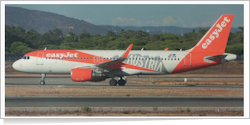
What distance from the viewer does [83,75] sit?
1156 inches

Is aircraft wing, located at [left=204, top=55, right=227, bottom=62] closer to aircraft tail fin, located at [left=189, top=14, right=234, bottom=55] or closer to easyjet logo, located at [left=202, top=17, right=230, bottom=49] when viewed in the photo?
aircraft tail fin, located at [left=189, top=14, right=234, bottom=55]

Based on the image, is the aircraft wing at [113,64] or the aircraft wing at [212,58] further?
the aircraft wing at [212,58]

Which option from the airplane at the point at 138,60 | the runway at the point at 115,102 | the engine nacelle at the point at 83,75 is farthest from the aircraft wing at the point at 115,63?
the runway at the point at 115,102

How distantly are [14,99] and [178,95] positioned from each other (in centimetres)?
1225

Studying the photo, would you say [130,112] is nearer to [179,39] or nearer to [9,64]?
[9,64]

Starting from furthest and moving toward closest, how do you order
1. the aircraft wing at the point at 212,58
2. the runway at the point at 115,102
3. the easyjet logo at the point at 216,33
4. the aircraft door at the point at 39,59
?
1. the aircraft door at the point at 39,59
2. the easyjet logo at the point at 216,33
3. the aircraft wing at the point at 212,58
4. the runway at the point at 115,102

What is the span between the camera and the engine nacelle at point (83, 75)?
29359 mm

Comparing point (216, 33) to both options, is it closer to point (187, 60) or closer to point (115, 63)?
point (187, 60)

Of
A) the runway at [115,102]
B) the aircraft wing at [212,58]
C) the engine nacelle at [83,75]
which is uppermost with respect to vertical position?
the aircraft wing at [212,58]

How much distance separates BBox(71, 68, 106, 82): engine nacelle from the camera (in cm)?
2936

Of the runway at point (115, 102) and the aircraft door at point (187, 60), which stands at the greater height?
the aircraft door at point (187, 60)

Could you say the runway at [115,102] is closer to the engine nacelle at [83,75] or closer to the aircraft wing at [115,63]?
the engine nacelle at [83,75]

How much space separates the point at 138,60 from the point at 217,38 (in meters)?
8.61

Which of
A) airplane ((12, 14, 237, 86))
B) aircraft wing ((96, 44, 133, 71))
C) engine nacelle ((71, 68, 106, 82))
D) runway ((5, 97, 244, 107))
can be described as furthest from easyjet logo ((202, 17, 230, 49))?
engine nacelle ((71, 68, 106, 82))
